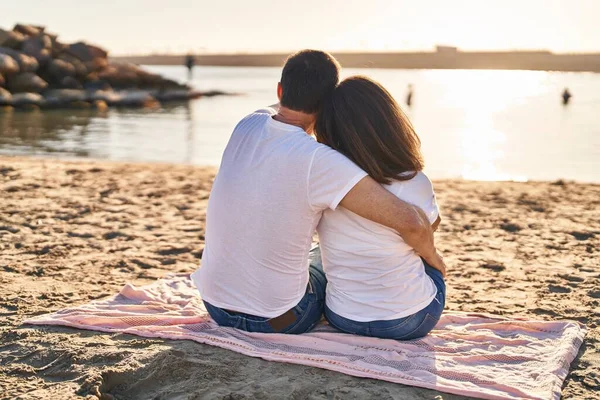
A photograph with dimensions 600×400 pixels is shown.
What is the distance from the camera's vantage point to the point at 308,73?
2.73 meters

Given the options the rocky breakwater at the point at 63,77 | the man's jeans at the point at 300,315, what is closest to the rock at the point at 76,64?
the rocky breakwater at the point at 63,77

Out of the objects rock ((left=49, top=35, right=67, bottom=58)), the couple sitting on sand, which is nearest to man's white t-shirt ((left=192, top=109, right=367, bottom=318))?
the couple sitting on sand

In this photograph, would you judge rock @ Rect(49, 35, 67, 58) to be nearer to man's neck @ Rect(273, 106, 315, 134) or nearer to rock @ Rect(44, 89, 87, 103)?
rock @ Rect(44, 89, 87, 103)

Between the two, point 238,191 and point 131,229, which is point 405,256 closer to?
point 238,191

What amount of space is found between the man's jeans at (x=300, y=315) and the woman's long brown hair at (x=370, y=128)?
59cm

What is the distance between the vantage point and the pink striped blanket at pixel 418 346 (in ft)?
9.03

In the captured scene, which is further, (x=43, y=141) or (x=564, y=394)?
(x=43, y=141)

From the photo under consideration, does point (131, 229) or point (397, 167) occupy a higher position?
point (397, 167)

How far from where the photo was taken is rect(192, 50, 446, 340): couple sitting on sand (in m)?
2.75

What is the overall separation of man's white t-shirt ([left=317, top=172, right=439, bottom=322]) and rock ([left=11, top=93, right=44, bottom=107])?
25.2m

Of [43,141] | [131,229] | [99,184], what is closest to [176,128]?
[43,141]

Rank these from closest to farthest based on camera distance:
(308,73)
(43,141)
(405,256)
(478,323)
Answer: (308,73), (405,256), (478,323), (43,141)

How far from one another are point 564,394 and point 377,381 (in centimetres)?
75

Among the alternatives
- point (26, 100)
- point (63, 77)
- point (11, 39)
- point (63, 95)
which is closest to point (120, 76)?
point (63, 77)
